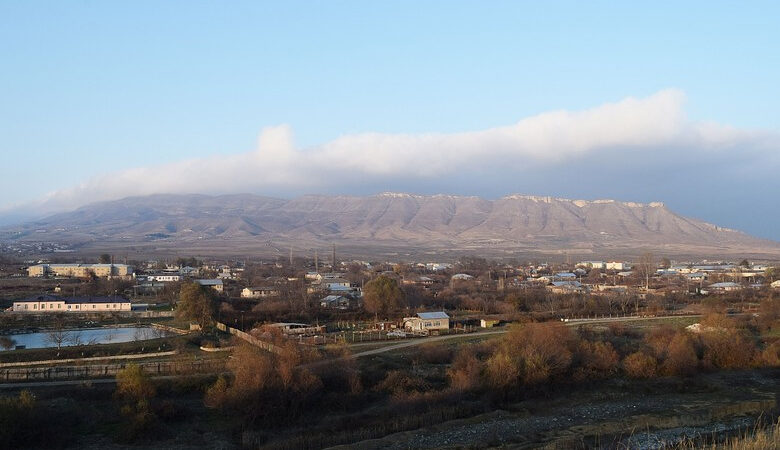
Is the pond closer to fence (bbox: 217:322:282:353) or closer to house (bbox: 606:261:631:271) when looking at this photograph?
fence (bbox: 217:322:282:353)

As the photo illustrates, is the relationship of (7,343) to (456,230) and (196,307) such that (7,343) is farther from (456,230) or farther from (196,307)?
(456,230)

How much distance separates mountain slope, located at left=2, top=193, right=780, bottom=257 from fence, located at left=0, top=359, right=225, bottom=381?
93.6m

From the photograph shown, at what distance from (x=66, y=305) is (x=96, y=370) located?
725 inches

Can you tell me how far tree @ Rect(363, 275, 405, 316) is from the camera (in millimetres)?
37219

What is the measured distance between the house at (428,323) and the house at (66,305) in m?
16.7

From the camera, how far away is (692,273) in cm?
6756

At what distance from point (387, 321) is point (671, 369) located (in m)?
15.5

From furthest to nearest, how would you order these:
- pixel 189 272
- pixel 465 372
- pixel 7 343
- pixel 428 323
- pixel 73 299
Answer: pixel 189 272, pixel 73 299, pixel 428 323, pixel 7 343, pixel 465 372

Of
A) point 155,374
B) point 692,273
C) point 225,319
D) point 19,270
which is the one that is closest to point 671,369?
point 155,374

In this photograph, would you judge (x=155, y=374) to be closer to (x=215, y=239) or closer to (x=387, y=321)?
(x=387, y=321)

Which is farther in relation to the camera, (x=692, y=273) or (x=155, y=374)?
(x=692, y=273)

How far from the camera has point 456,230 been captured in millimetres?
164000

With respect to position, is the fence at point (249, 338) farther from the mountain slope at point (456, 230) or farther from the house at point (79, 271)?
the mountain slope at point (456, 230)

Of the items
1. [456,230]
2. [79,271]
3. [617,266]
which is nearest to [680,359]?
[79,271]
